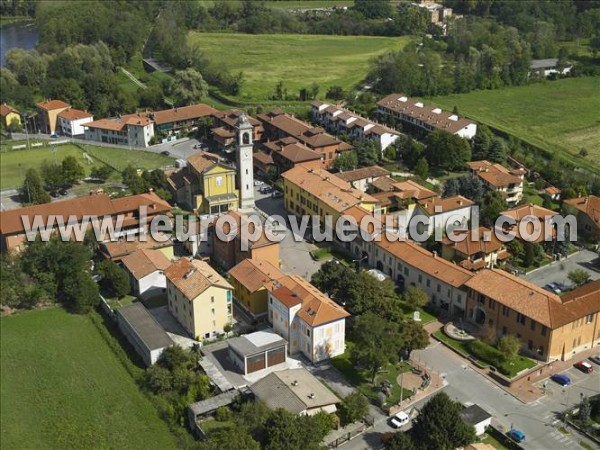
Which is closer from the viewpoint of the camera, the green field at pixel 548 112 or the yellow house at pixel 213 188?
the yellow house at pixel 213 188

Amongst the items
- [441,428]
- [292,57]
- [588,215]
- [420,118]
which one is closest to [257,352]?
[441,428]

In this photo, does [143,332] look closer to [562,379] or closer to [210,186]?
[210,186]

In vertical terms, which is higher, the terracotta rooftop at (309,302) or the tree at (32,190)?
the tree at (32,190)

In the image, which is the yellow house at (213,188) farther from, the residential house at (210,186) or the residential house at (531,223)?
the residential house at (531,223)

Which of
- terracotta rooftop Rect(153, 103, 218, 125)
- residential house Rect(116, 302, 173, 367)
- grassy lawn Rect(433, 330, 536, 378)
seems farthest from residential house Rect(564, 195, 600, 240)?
terracotta rooftop Rect(153, 103, 218, 125)

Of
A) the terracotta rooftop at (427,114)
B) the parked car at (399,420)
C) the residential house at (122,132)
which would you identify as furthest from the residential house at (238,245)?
the terracotta rooftop at (427,114)

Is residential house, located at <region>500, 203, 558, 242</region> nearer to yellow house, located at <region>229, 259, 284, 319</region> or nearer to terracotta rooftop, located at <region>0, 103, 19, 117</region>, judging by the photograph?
yellow house, located at <region>229, 259, 284, 319</region>

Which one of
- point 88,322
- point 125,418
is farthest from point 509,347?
point 88,322
